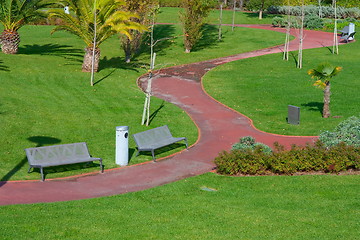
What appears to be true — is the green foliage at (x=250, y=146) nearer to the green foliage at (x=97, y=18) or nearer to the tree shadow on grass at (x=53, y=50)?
the green foliage at (x=97, y=18)

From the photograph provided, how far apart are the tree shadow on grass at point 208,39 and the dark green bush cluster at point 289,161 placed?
2743 centimetres

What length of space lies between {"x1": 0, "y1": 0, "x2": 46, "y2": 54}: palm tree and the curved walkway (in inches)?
357

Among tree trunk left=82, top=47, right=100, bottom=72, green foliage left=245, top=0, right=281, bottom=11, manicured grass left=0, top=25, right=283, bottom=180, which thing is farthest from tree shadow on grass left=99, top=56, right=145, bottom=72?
green foliage left=245, top=0, right=281, bottom=11

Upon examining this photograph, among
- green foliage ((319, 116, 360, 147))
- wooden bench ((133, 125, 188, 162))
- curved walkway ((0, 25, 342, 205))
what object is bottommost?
curved walkway ((0, 25, 342, 205))

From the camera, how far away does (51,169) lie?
1819cm

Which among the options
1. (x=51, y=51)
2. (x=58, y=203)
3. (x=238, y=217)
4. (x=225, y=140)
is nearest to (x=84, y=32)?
(x=51, y=51)

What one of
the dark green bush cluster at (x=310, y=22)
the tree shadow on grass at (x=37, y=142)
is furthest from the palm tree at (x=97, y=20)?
the dark green bush cluster at (x=310, y=22)

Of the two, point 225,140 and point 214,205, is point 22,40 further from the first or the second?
point 214,205

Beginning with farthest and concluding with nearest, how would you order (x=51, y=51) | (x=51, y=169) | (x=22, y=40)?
1. (x=22, y=40)
2. (x=51, y=51)
3. (x=51, y=169)

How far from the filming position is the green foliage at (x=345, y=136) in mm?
19562

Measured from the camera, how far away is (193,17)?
42.5 meters

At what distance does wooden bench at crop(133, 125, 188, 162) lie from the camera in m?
20.0

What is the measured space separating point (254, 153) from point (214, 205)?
14.9 ft

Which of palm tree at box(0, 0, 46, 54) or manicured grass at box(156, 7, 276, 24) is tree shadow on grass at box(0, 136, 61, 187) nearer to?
palm tree at box(0, 0, 46, 54)
